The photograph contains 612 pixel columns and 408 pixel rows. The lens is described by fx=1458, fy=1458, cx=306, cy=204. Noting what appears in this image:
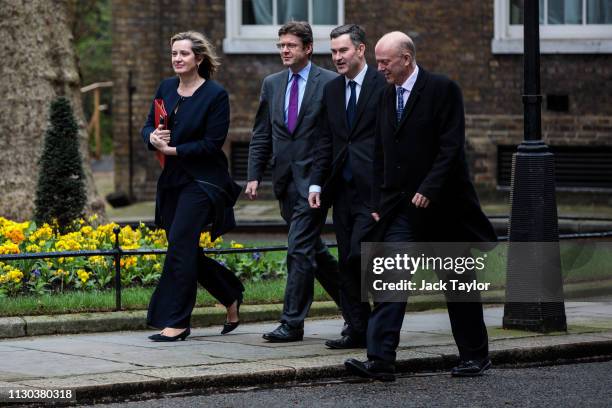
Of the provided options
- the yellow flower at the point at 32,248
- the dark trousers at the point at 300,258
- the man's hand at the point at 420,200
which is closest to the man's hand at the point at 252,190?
the dark trousers at the point at 300,258

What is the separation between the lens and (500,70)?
19.7 m

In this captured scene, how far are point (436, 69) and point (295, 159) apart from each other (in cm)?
1073

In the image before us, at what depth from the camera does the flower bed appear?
10.6 metres

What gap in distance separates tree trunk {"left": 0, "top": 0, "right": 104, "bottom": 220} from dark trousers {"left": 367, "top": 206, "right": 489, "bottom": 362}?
612 centimetres

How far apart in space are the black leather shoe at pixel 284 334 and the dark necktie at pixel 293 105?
4.14 feet

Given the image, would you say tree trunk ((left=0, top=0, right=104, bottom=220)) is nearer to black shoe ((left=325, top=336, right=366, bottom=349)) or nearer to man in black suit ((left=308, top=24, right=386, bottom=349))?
man in black suit ((left=308, top=24, right=386, bottom=349))

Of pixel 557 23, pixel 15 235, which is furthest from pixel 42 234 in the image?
pixel 557 23

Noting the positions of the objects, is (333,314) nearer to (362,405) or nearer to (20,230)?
(20,230)

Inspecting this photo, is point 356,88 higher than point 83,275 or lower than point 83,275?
higher

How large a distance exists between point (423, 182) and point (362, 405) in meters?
1.37

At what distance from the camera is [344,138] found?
883 cm

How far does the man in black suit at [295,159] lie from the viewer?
30.1 ft

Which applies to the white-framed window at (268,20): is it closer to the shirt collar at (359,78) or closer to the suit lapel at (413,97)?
the shirt collar at (359,78)

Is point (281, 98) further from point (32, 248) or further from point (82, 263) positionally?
point (32, 248)
